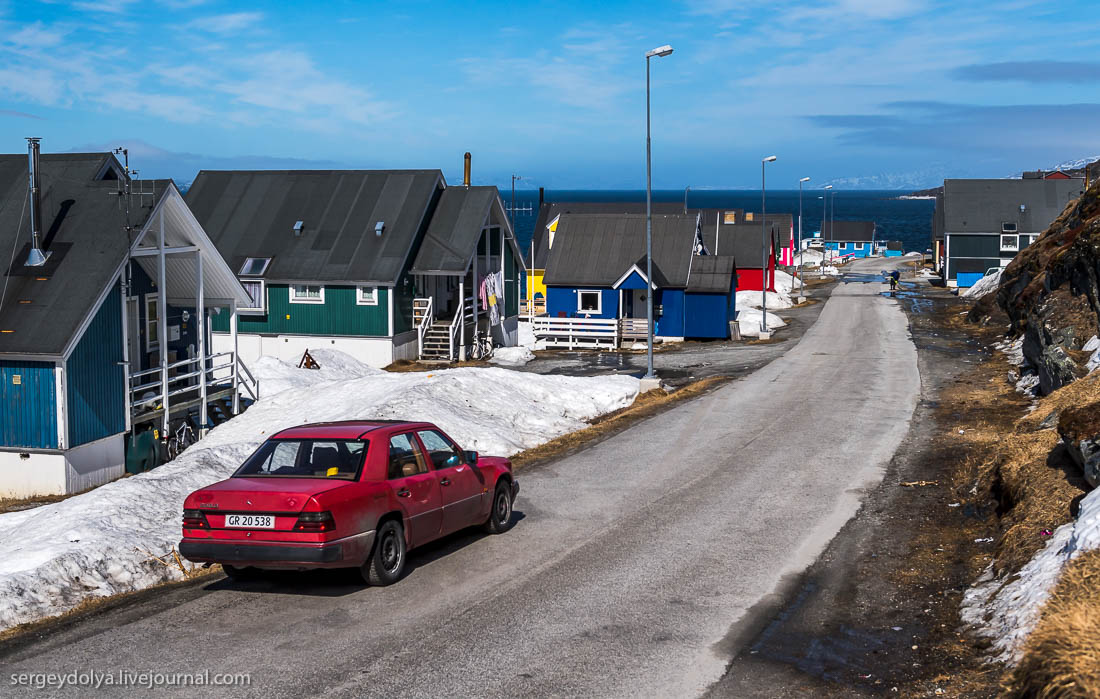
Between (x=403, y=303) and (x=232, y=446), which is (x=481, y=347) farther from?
(x=232, y=446)

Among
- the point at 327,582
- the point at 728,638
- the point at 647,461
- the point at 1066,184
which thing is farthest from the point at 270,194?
the point at 1066,184

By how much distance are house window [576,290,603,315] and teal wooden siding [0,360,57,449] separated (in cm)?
2826

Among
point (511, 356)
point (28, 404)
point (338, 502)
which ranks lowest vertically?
point (511, 356)

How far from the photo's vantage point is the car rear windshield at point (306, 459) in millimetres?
10977

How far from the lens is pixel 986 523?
1340 cm

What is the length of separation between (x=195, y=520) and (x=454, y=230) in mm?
30764

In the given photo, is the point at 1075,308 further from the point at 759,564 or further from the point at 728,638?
the point at 728,638

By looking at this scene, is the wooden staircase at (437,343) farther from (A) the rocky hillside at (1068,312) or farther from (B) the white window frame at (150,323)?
(A) the rocky hillside at (1068,312)

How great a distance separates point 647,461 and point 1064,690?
453 inches

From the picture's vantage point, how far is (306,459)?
11234 millimetres

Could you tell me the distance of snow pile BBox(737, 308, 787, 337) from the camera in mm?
48431

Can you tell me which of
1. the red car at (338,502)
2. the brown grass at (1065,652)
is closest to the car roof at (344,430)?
the red car at (338,502)

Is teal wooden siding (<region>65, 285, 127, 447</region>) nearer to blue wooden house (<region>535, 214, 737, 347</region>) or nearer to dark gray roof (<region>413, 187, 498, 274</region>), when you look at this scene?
dark gray roof (<region>413, 187, 498, 274</region>)

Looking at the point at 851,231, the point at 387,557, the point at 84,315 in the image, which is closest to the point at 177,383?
the point at 84,315
